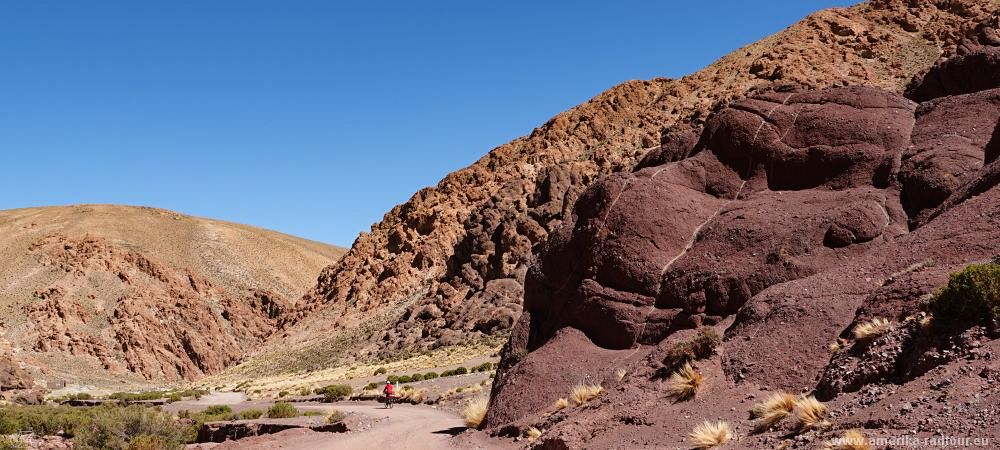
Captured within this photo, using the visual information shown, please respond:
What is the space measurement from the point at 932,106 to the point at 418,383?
2678 centimetres

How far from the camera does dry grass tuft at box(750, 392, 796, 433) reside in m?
10.1

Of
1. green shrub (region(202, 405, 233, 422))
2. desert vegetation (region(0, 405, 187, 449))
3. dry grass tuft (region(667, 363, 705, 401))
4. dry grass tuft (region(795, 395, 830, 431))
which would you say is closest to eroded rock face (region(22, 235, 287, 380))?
green shrub (region(202, 405, 233, 422))

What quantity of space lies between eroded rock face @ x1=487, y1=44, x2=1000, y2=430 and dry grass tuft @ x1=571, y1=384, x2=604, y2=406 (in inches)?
42.9

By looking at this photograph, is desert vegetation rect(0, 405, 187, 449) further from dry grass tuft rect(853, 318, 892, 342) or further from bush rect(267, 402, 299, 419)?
dry grass tuft rect(853, 318, 892, 342)

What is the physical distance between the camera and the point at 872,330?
10.7 meters

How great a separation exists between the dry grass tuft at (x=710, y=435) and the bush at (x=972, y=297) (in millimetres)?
3033

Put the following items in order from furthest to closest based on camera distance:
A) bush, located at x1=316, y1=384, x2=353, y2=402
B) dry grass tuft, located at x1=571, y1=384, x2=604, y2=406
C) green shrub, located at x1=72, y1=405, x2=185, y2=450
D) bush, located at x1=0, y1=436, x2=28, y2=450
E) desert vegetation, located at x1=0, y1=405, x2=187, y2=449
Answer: bush, located at x1=316, y1=384, x2=353, y2=402, bush, located at x1=0, y1=436, x2=28, y2=450, green shrub, located at x1=72, y1=405, x2=185, y2=450, desert vegetation, located at x1=0, y1=405, x2=187, y2=449, dry grass tuft, located at x1=571, y1=384, x2=604, y2=406

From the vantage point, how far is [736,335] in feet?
44.7

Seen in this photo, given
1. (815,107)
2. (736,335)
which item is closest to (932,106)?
(815,107)

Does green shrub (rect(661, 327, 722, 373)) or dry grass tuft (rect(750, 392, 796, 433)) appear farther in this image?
green shrub (rect(661, 327, 722, 373))

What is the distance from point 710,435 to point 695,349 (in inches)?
131

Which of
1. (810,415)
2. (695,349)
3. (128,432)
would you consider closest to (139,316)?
(128,432)

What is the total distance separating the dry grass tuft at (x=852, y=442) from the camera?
7.71 m

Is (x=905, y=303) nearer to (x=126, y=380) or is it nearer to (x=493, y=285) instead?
(x=493, y=285)
